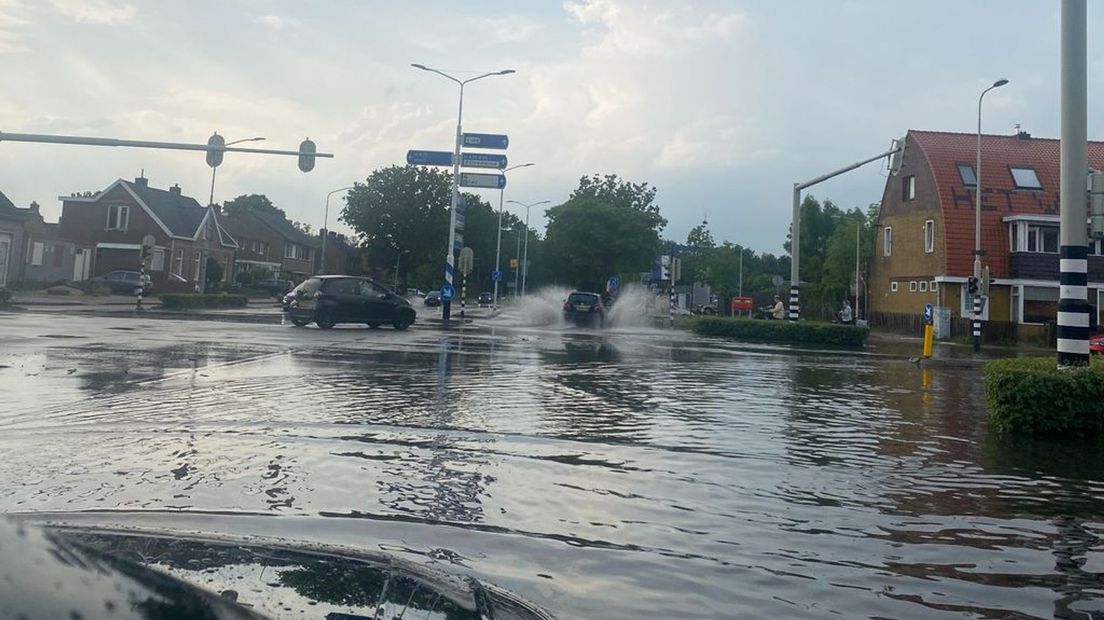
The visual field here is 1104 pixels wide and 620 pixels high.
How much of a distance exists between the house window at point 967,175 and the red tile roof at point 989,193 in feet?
0.59

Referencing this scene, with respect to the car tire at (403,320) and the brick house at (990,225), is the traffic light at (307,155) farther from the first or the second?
the brick house at (990,225)

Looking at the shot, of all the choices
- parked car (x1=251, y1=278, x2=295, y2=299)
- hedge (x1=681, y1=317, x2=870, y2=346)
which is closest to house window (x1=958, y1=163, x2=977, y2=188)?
hedge (x1=681, y1=317, x2=870, y2=346)

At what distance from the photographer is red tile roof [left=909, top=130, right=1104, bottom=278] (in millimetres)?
40750

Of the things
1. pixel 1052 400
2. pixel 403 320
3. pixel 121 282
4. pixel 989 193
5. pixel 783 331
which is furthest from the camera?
pixel 121 282

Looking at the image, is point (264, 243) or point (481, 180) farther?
point (264, 243)

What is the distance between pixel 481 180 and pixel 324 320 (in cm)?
1040

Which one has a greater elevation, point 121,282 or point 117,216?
point 117,216

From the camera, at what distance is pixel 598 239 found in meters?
65.1

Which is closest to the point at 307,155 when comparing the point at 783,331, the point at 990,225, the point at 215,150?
the point at 215,150

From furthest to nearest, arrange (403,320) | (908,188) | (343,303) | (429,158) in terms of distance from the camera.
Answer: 1. (908,188)
2. (429,158)
3. (403,320)
4. (343,303)

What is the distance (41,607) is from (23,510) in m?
4.02

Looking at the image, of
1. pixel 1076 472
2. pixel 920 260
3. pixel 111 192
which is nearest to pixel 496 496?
pixel 1076 472

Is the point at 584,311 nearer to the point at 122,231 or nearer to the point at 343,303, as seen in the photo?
the point at 343,303

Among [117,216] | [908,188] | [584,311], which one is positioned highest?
[908,188]
